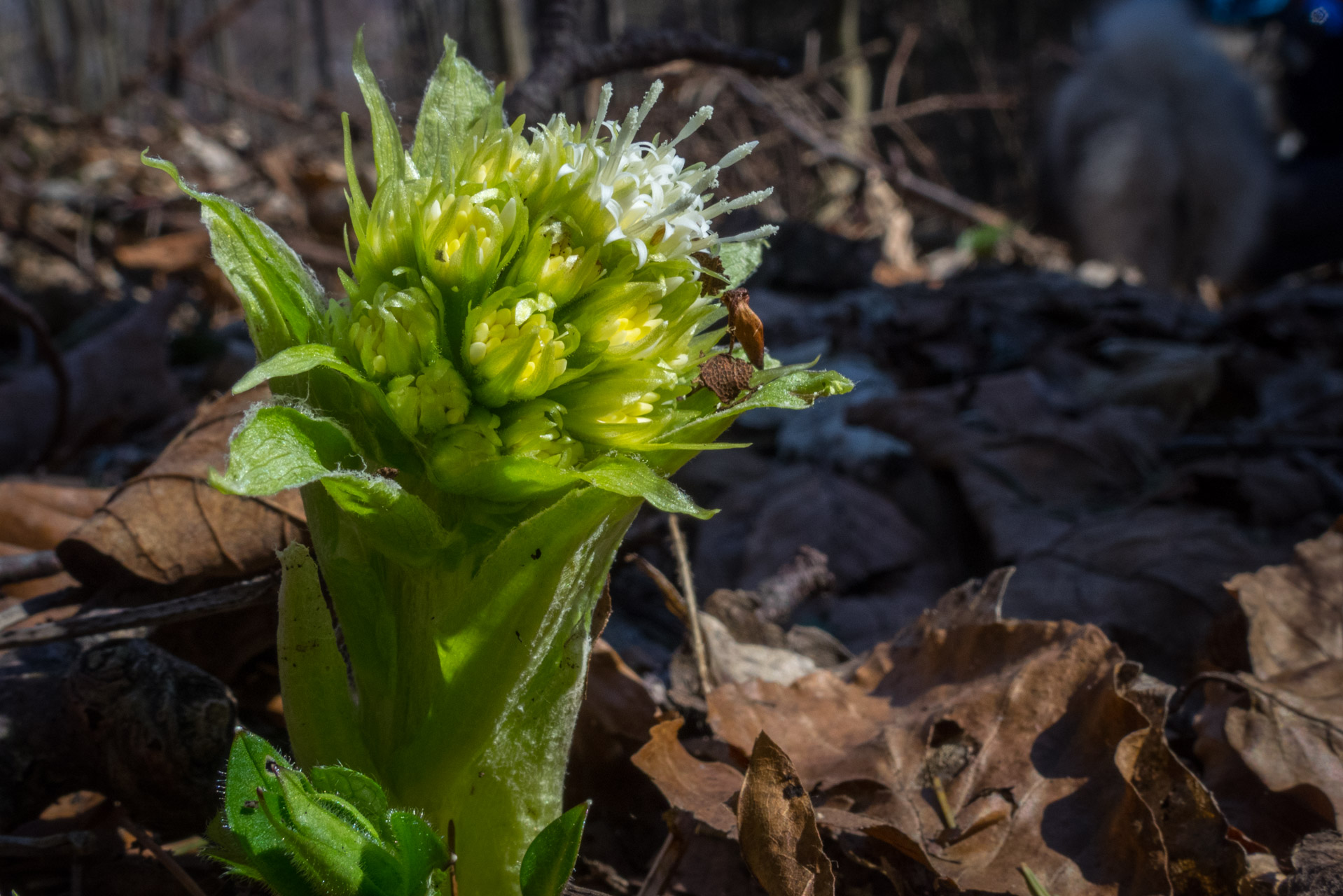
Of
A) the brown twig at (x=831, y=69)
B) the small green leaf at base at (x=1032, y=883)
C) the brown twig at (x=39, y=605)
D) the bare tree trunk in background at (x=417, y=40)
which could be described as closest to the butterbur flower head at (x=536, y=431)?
the small green leaf at base at (x=1032, y=883)

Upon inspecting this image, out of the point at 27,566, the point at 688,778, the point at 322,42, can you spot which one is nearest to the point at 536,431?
the point at 688,778

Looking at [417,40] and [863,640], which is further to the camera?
[417,40]

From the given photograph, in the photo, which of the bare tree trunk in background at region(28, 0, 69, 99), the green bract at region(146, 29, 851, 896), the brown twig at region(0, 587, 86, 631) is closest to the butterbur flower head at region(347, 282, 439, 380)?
the green bract at region(146, 29, 851, 896)

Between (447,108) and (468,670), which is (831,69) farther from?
(468,670)

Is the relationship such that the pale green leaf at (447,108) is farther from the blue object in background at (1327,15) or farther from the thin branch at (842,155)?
the blue object in background at (1327,15)

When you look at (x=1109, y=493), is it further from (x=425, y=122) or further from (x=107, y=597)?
(x=107, y=597)
